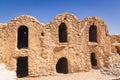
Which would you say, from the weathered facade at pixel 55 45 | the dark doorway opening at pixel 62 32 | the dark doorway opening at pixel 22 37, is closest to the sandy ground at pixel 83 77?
the weathered facade at pixel 55 45

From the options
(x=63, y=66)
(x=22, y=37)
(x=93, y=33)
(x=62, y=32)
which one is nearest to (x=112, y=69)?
(x=93, y=33)

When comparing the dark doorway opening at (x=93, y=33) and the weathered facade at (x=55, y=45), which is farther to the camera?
the dark doorway opening at (x=93, y=33)

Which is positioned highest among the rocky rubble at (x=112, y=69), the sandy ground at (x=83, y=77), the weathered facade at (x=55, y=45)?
the weathered facade at (x=55, y=45)

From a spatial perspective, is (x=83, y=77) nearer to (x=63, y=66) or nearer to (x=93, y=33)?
(x=63, y=66)

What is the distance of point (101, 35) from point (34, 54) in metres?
7.65

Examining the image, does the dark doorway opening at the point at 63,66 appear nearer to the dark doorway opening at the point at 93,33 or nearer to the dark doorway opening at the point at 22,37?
the dark doorway opening at the point at 93,33

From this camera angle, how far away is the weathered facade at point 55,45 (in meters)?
20.0

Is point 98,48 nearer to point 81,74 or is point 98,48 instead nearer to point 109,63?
point 109,63

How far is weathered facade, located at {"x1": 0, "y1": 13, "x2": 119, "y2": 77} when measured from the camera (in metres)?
20.0

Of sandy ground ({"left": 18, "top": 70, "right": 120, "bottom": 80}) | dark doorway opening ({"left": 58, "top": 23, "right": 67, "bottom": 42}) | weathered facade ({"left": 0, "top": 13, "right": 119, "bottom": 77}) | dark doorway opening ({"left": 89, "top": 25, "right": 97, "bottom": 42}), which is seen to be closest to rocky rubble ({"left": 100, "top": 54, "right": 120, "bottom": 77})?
weathered facade ({"left": 0, "top": 13, "right": 119, "bottom": 77})

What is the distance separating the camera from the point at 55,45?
21.2m

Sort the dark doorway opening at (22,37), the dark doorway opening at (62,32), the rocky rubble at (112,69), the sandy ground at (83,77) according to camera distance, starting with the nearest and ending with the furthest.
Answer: the sandy ground at (83,77)
the rocky rubble at (112,69)
the dark doorway opening at (62,32)
the dark doorway opening at (22,37)

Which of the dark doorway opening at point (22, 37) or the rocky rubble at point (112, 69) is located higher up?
the dark doorway opening at point (22, 37)

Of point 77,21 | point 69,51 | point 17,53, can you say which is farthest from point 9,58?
point 77,21
